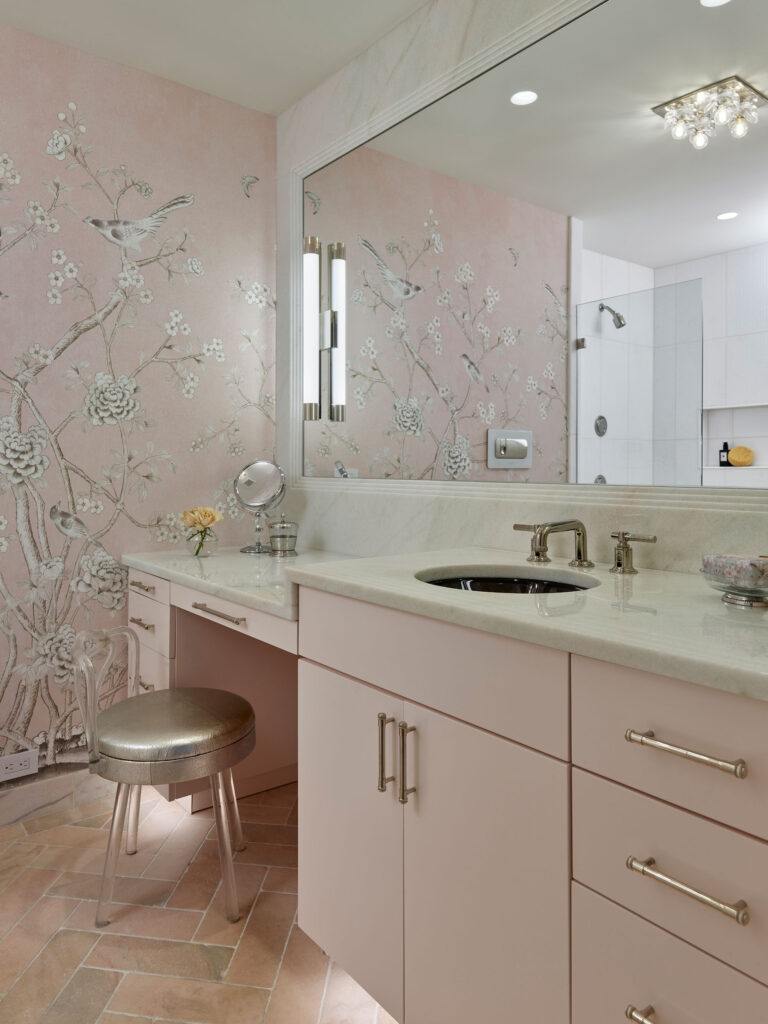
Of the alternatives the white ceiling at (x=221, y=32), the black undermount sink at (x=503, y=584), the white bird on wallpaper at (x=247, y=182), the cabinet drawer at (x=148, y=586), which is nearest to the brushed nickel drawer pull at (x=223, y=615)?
the cabinet drawer at (x=148, y=586)

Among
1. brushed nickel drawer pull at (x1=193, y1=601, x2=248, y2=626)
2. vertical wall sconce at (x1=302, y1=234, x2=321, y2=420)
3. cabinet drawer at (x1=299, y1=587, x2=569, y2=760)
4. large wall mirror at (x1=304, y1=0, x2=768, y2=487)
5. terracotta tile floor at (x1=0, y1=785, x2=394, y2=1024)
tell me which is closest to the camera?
cabinet drawer at (x1=299, y1=587, x2=569, y2=760)

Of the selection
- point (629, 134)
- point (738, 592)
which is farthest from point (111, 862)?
point (629, 134)

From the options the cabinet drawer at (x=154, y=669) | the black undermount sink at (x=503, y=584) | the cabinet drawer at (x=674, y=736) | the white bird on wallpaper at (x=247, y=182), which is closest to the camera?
the cabinet drawer at (x=674, y=736)

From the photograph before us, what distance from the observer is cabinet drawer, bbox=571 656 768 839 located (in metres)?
0.74

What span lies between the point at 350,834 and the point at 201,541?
50.2 inches

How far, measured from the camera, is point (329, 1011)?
143cm

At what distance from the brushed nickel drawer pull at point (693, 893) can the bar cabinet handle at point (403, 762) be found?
447 mm

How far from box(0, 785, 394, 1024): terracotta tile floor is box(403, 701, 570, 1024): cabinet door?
40 cm

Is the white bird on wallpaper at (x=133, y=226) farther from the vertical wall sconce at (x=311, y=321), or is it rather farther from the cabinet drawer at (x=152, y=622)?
the cabinet drawer at (x=152, y=622)

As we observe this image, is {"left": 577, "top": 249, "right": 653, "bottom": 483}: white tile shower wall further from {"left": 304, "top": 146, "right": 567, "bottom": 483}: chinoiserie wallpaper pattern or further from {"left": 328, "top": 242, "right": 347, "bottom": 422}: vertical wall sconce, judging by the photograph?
{"left": 328, "top": 242, "right": 347, "bottom": 422}: vertical wall sconce

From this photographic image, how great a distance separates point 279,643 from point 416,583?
45cm

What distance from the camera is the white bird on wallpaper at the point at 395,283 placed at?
6.91 feet

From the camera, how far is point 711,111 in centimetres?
135

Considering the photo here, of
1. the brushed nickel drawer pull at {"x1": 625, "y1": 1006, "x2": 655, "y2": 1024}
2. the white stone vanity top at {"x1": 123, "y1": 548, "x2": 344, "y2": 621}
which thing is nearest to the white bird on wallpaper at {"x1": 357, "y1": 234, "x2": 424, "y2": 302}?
the white stone vanity top at {"x1": 123, "y1": 548, "x2": 344, "y2": 621}
